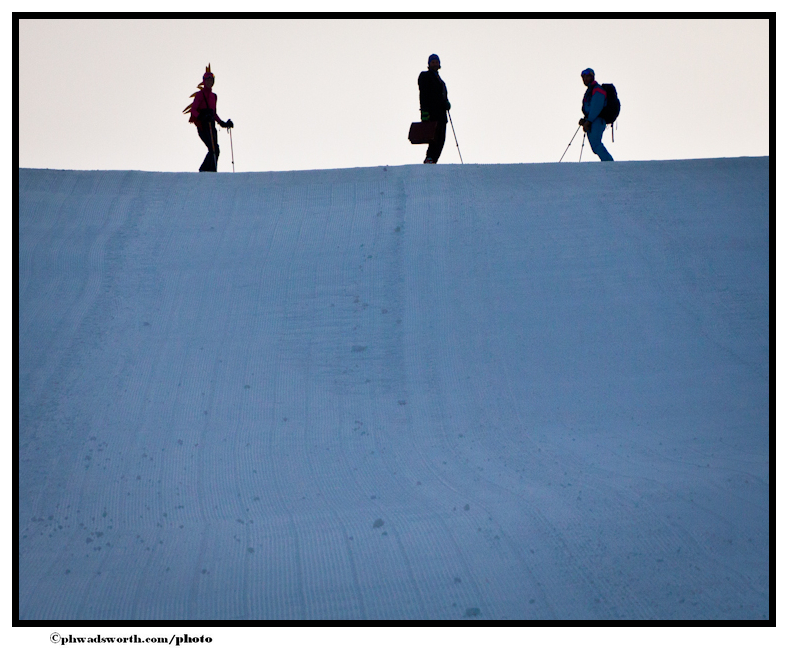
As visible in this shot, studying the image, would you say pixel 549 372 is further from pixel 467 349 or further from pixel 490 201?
pixel 490 201

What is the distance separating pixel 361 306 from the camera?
534 cm

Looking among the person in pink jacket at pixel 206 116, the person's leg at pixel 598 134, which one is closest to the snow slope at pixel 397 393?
the person's leg at pixel 598 134

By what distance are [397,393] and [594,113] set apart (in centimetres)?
411

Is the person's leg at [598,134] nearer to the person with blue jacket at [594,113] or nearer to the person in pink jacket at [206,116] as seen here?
the person with blue jacket at [594,113]

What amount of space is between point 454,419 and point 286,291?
67.7 inches

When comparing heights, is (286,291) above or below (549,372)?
above

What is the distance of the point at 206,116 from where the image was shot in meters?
7.30

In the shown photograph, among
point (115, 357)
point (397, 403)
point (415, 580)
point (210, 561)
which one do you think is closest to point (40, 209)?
point (115, 357)

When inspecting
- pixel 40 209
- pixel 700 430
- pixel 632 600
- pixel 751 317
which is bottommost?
pixel 632 600

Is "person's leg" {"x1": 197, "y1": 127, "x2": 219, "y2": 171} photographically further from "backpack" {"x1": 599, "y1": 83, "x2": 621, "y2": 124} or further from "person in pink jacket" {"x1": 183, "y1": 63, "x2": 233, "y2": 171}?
"backpack" {"x1": 599, "y1": 83, "x2": 621, "y2": 124}

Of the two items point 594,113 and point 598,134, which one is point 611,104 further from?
point 598,134

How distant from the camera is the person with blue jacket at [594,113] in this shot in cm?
729

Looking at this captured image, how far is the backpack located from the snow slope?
0.78 m

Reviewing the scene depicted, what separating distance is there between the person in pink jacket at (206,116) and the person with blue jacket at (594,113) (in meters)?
3.60
